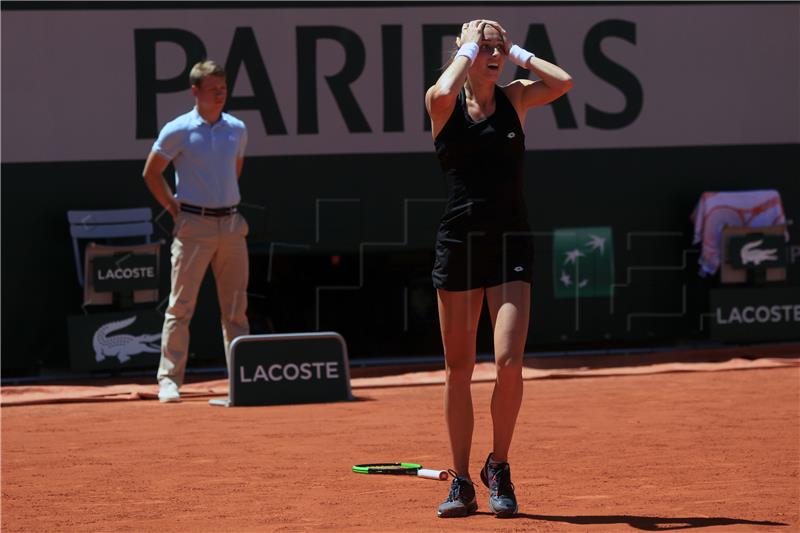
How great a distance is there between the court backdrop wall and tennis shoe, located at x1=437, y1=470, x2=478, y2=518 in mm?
5731

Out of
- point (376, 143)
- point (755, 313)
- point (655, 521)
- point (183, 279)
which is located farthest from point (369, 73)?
point (655, 521)

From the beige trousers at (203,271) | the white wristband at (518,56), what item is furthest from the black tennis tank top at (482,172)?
the beige trousers at (203,271)

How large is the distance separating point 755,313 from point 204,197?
5062mm

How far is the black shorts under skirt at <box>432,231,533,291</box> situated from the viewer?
5512 millimetres

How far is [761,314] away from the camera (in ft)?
38.8

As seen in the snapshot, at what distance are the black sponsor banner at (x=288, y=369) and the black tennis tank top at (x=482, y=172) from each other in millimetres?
3776

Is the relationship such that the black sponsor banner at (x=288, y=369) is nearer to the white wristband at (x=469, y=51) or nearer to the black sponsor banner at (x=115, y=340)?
the black sponsor banner at (x=115, y=340)

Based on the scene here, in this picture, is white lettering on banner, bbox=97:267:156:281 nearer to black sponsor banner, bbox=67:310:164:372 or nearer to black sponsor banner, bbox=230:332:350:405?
black sponsor banner, bbox=67:310:164:372

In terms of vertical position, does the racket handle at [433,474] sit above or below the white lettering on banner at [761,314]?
below

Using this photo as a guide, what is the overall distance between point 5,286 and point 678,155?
5566 mm

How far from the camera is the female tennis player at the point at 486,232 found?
5480mm

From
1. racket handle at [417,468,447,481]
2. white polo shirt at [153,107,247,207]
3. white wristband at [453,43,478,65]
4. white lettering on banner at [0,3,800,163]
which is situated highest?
white lettering on banner at [0,3,800,163]

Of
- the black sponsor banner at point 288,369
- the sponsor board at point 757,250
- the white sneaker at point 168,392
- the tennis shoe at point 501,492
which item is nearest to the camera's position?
the tennis shoe at point 501,492

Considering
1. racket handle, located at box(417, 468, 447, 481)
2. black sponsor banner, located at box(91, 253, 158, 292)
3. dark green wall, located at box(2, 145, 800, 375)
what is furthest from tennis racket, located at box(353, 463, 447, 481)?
dark green wall, located at box(2, 145, 800, 375)
